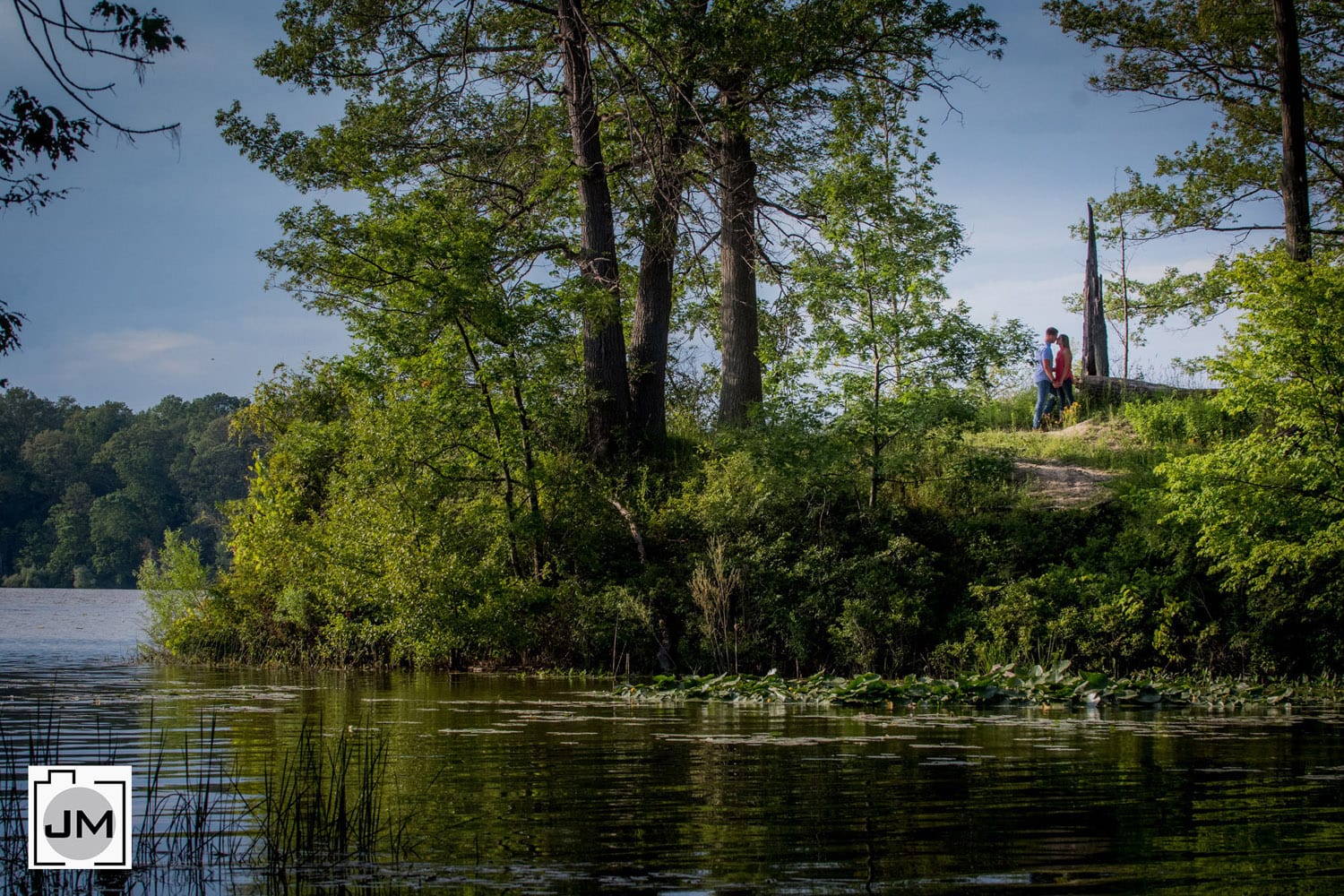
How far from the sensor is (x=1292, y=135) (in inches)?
750

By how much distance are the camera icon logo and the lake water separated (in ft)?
1.40

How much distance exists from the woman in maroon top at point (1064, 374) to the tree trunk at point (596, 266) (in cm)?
913

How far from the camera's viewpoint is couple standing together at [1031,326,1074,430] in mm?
24766

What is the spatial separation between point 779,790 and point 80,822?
148 inches

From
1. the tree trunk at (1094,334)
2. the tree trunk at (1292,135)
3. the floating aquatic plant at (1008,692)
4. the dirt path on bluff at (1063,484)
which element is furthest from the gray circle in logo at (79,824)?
the tree trunk at (1094,334)

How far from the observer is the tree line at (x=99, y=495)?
74.2 m

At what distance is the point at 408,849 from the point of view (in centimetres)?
532

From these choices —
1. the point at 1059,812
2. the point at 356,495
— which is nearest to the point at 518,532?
the point at 356,495

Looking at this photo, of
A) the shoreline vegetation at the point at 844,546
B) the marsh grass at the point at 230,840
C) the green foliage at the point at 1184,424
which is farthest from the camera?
the green foliage at the point at 1184,424

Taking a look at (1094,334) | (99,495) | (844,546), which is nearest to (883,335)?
(844,546)

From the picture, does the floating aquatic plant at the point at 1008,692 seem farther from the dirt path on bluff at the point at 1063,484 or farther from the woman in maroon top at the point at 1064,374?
the woman in maroon top at the point at 1064,374

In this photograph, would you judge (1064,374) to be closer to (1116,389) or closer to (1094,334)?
(1116,389)

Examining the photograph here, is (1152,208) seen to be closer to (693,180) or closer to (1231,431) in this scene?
(1231,431)

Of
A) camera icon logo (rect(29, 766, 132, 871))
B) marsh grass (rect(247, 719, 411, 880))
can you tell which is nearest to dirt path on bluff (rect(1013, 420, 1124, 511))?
marsh grass (rect(247, 719, 411, 880))
